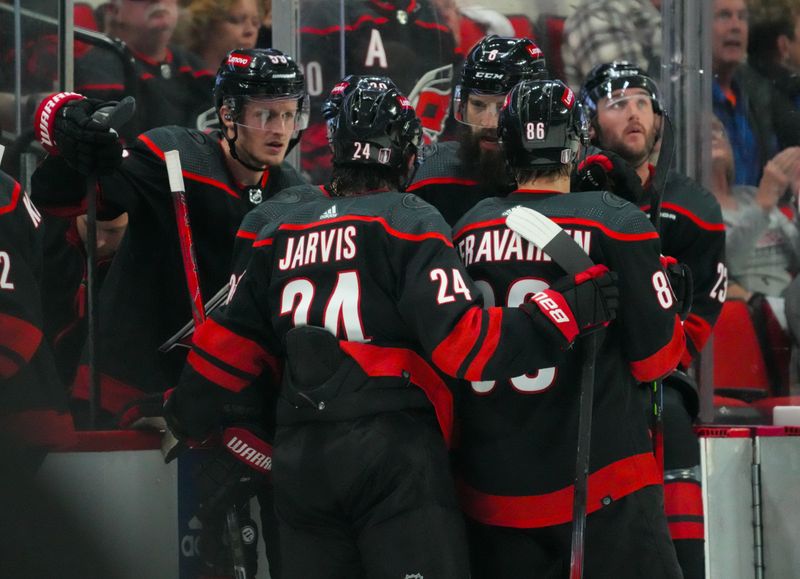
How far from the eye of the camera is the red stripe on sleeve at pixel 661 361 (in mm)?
2273

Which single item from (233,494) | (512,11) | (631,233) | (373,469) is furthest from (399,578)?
(512,11)

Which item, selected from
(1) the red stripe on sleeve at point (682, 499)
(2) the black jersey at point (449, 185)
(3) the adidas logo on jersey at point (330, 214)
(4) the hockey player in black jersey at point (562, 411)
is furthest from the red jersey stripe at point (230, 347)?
(1) the red stripe on sleeve at point (682, 499)

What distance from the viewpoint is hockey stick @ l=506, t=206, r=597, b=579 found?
2.20 m

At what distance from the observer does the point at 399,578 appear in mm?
2154

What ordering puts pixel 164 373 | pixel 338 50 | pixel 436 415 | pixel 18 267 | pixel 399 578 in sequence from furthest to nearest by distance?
pixel 338 50 → pixel 164 373 → pixel 18 267 → pixel 436 415 → pixel 399 578

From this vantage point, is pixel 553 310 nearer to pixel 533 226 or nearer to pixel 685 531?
pixel 533 226

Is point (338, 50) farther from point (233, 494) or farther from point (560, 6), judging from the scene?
point (233, 494)

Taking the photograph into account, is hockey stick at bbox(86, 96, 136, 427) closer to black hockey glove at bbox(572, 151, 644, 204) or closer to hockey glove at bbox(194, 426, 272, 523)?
hockey glove at bbox(194, 426, 272, 523)

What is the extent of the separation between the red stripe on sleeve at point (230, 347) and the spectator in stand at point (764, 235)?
2348mm

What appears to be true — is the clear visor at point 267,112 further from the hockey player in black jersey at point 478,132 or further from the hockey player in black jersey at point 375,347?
the hockey player in black jersey at point 375,347

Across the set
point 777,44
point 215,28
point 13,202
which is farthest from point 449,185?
point 777,44

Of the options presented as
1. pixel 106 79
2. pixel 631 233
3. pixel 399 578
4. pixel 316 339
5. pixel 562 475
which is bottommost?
pixel 399 578

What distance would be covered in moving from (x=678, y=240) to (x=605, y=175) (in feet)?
1.64

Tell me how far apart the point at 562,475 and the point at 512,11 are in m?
2.13
